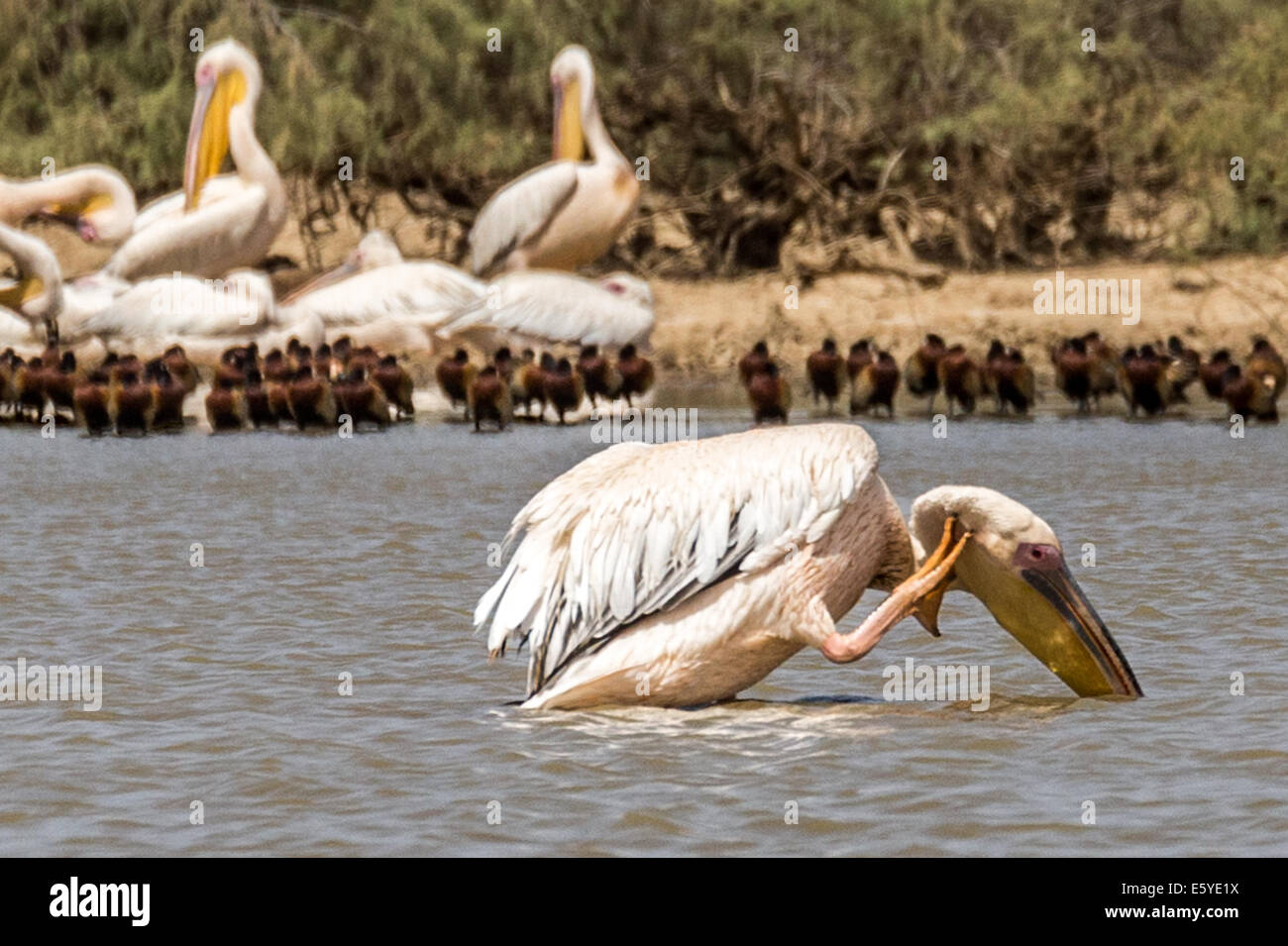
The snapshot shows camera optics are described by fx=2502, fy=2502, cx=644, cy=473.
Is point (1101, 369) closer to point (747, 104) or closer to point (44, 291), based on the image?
point (747, 104)

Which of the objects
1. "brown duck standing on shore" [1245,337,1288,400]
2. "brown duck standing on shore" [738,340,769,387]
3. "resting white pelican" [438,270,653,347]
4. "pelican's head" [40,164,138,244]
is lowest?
"brown duck standing on shore" [1245,337,1288,400]

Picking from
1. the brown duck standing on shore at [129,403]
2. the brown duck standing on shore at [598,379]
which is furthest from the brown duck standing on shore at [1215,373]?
the brown duck standing on shore at [129,403]

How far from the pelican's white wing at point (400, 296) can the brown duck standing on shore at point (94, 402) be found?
3083 mm

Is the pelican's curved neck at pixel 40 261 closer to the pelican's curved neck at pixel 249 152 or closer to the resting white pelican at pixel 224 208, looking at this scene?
the resting white pelican at pixel 224 208

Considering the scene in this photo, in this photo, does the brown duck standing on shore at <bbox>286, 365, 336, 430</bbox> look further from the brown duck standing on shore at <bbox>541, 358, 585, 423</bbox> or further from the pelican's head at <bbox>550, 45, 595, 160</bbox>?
the pelican's head at <bbox>550, 45, 595, 160</bbox>

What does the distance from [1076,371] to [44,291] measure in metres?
8.50

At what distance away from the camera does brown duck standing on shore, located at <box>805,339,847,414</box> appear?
1769 cm

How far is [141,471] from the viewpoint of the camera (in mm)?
14469

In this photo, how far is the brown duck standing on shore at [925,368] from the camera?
58.8 feet

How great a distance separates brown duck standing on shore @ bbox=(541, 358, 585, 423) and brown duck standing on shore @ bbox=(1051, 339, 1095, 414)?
11.2 ft

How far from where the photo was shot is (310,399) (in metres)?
17.3

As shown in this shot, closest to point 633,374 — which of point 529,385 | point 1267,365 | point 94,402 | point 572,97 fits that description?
point 529,385

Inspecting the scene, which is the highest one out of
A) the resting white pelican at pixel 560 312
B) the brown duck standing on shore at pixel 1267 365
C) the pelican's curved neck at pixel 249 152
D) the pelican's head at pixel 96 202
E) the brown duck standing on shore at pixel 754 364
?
the pelican's curved neck at pixel 249 152

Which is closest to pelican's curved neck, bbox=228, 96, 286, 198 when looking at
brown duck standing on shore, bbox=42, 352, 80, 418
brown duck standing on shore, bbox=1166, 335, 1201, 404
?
brown duck standing on shore, bbox=42, 352, 80, 418
